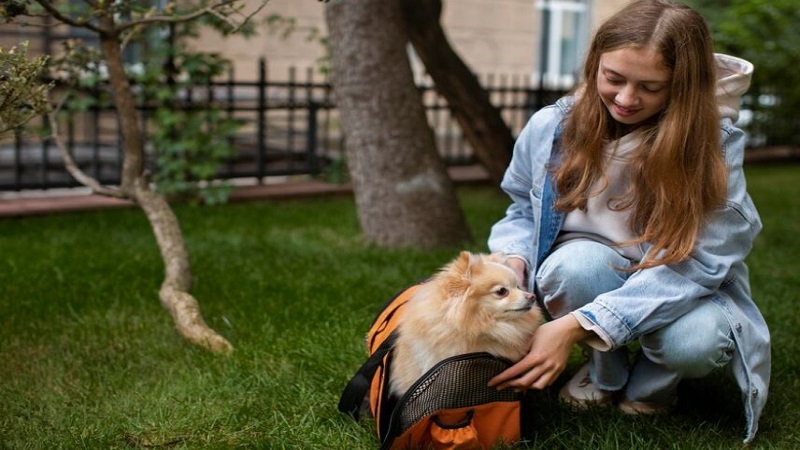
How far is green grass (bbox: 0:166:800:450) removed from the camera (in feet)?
8.90

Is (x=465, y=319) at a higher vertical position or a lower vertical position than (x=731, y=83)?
lower

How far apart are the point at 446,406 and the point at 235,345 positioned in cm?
129

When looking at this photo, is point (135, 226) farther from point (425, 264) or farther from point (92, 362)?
point (92, 362)

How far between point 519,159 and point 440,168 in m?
2.30

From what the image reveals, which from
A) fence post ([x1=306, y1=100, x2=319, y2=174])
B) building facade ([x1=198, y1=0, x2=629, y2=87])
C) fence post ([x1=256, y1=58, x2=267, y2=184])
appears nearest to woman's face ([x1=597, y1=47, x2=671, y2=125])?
fence post ([x1=256, y1=58, x2=267, y2=184])

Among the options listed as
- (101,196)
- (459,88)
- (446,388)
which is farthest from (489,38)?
(446,388)

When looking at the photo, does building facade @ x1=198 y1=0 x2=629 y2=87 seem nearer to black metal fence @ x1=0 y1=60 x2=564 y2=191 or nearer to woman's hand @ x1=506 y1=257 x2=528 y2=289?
black metal fence @ x1=0 y1=60 x2=564 y2=191

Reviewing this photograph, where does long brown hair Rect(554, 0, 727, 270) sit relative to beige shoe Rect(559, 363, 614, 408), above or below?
above

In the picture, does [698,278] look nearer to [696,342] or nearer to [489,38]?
[696,342]

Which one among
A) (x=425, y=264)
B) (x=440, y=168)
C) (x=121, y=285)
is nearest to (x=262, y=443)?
(x=121, y=285)

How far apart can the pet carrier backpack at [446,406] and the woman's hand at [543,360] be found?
0.11ft

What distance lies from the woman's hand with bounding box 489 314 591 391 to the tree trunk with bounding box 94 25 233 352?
4.80ft

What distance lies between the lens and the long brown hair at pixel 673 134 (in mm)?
2447

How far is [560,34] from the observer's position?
1423 cm
